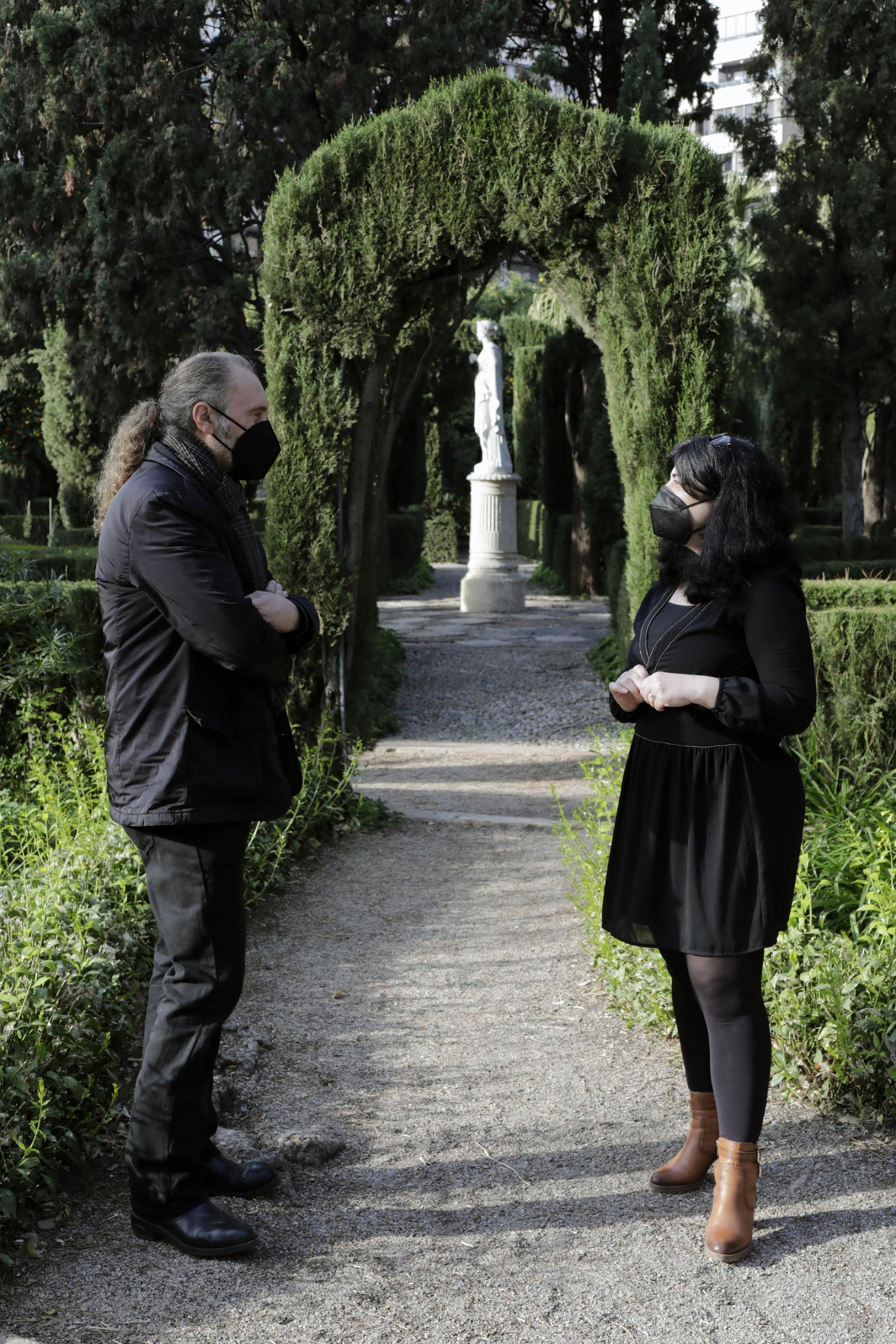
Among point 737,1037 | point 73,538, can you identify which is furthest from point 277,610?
point 73,538

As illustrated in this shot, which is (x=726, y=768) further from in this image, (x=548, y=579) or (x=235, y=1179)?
(x=548, y=579)

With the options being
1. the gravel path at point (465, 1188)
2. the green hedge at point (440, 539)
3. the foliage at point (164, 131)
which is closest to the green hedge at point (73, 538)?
the foliage at point (164, 131)

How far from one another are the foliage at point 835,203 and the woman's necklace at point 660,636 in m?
13.5

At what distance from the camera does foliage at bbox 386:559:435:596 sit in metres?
20.3

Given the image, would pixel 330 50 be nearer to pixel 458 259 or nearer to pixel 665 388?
pixel 458 259

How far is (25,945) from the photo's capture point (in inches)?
131

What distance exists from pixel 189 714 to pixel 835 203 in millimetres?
14747

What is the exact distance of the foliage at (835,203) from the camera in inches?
570

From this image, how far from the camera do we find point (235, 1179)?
2781 millimetres

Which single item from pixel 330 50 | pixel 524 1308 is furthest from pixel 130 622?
pixel 330 50

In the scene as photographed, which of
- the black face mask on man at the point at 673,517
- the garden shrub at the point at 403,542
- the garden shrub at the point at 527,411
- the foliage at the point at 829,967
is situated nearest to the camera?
the black face mask on man at the point at 673,517

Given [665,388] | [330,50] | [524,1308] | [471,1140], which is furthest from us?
[330,50]

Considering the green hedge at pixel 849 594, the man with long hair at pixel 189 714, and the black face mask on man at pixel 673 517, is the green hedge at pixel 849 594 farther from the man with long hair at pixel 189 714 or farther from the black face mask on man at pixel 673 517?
the man with long hair at pixel 189 714

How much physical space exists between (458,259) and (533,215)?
1.65 feet
